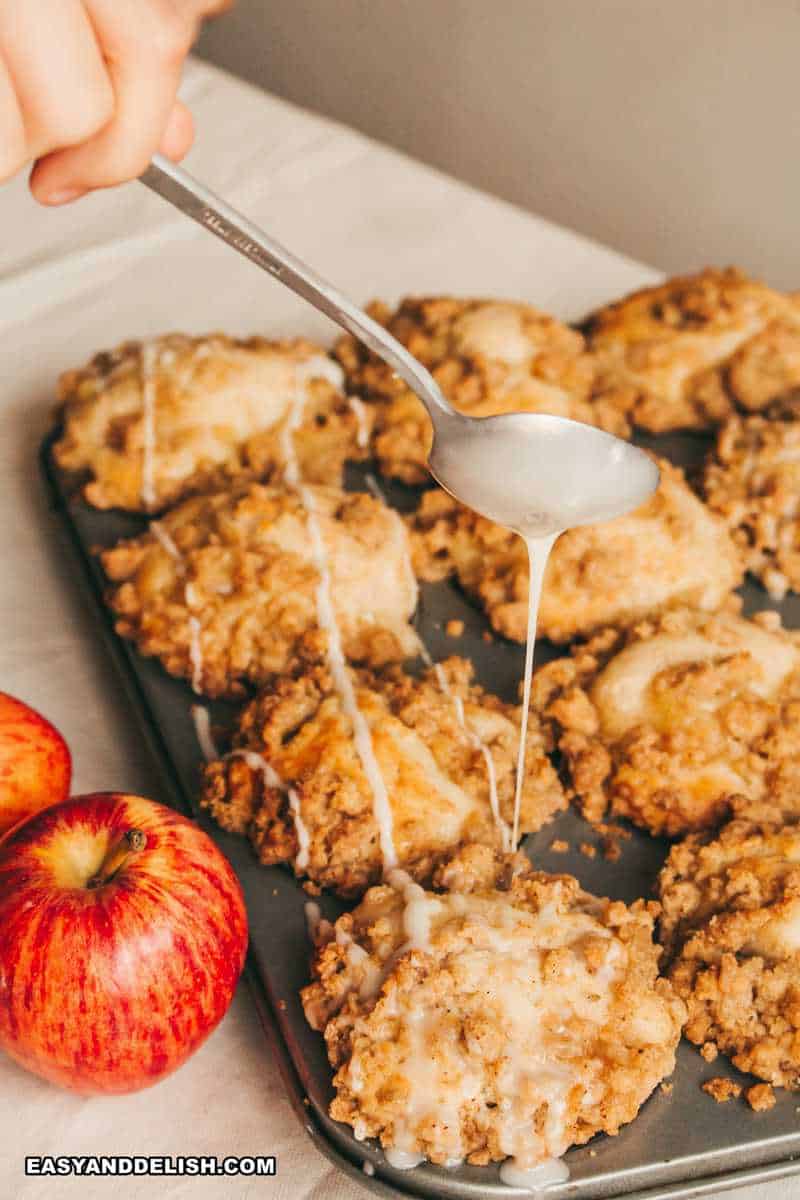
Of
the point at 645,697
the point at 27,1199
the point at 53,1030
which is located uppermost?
the point at 645,697

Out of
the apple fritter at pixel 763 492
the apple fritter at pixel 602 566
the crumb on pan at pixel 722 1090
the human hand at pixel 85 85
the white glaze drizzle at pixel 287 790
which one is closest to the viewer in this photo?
the human hand at pixel 85 85

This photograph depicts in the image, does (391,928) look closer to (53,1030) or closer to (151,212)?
(53,1030)

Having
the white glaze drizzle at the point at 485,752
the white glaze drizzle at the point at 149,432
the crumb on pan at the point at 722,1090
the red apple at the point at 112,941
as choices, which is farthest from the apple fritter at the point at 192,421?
the crumb on pan at the point at 722,1090

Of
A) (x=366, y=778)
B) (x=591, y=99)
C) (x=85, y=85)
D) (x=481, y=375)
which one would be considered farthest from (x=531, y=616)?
(x=591, y=99)

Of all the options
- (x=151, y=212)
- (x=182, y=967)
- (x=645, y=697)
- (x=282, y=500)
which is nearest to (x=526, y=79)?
(x=151, y=212)

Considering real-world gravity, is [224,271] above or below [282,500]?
below

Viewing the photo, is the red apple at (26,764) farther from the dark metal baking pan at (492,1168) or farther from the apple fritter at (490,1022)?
the apple fritter at (490,1022)

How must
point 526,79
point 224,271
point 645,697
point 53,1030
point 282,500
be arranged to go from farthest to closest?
point 526,79 → point 224,271 → point 282,500 → point 645,697 → point 53,1030
